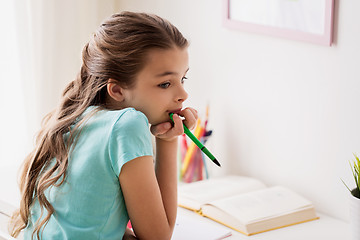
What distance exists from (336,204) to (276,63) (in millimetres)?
434

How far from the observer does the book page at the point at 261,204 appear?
138 cm

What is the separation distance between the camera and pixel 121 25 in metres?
1.11

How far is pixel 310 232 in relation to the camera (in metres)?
1.35

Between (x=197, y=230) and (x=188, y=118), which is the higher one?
(x=188, y=118)

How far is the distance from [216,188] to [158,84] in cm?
58

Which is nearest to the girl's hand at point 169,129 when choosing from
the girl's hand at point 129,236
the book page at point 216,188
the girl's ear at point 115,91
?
the girl's ear at point 115,91

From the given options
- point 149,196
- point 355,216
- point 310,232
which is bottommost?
point 310,232

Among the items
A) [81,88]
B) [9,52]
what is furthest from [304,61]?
[9,52]

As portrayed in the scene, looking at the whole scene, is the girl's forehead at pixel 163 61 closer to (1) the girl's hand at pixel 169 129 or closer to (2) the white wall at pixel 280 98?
(1) the girl's hand at pixel 169 129

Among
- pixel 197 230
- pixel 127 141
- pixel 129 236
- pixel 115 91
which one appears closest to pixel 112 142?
pixel 127 141

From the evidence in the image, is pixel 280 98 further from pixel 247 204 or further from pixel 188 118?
pixel 188 118

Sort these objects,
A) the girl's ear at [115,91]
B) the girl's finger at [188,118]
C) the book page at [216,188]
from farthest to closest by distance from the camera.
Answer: the book page at [216,188] < the girl's finger at [188,118] < the girl's ear at [115,91]

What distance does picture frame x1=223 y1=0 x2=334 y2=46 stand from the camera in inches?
55.2

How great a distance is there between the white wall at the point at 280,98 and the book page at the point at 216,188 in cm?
7
